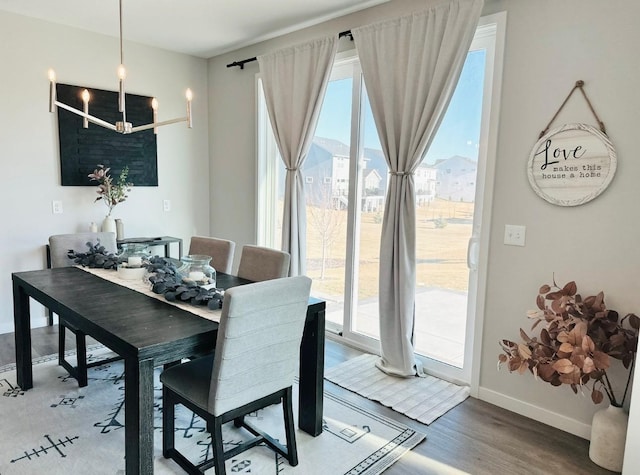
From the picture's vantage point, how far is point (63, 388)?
281 centimetres

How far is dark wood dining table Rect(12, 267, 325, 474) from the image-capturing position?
5.49 ft

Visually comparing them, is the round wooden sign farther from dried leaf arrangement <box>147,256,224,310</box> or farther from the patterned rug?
dried leaf arrangement <box>147,256,224,310</box>

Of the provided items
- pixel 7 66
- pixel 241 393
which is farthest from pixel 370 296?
pixel 7 66

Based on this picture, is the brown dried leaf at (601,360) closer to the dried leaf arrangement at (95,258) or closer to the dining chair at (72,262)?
the dried leaf arrangement at (95,258)

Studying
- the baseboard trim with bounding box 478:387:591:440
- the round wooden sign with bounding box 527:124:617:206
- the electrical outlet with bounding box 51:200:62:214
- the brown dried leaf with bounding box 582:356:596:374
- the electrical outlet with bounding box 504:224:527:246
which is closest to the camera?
the brown dried leaf with bounding box 582:356:596:374

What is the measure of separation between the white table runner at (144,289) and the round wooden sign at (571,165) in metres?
1.91

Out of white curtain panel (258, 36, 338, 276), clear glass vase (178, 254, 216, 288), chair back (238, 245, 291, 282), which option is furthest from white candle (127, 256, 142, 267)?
white curtain panel (258, 36, 338, 276)

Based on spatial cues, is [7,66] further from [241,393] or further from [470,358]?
[470,358]

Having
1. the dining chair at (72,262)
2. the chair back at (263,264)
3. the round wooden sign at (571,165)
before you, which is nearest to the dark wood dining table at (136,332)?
the chair back at (263,264)

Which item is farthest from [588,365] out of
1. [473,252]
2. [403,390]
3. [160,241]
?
[160,241]

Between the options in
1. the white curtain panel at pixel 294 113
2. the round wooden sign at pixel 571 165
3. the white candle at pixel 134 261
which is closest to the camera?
the round wooden sign at pixel 571 165

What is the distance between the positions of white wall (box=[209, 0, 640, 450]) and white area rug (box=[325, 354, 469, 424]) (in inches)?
10.0

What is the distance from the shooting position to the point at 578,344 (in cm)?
208

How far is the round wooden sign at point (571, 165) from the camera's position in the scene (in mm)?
2273
